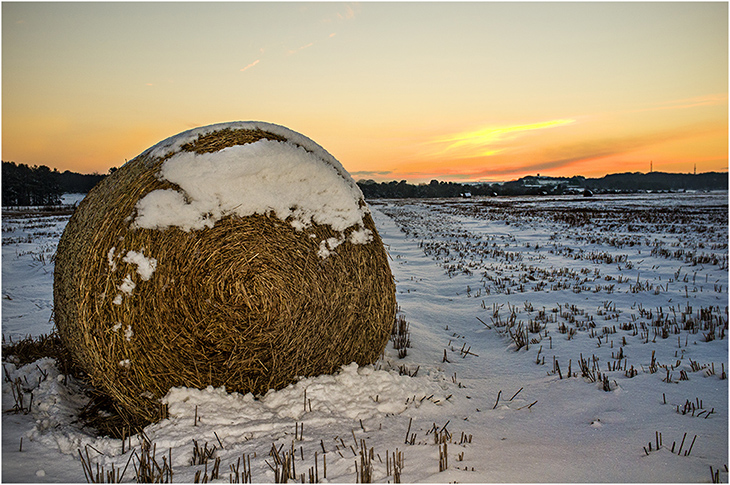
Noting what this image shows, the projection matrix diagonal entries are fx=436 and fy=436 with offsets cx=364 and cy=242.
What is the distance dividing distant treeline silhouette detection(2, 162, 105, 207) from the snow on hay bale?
52.2m

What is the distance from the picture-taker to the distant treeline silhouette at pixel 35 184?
165ft

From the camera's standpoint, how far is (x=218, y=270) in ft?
12.0

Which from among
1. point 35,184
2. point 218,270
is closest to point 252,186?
point 218,270

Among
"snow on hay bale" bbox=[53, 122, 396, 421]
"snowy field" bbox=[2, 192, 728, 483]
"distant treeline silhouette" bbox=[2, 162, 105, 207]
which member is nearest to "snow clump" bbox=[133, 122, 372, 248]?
"snow on hay bale" bbox=[53, 122, 396, 421]

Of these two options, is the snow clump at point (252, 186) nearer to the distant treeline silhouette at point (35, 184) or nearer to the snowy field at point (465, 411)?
the snowy field at point (465, 411)

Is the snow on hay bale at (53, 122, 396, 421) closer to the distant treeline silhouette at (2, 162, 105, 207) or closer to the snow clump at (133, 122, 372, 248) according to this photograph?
the snow clump at (133, 122, 372, 248)

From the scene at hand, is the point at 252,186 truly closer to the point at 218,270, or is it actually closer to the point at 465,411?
the point at 218,270

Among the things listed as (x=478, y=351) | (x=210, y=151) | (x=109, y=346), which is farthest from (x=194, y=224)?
(x=478, y=351)

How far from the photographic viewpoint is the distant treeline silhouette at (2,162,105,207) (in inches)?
1976

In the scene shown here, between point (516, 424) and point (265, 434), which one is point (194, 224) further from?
point (516, 424)

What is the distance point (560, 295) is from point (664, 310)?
145 cm

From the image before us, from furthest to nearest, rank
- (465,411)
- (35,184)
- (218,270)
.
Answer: (35,184) → (218,270) → (465,411)

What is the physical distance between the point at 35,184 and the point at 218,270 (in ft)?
211

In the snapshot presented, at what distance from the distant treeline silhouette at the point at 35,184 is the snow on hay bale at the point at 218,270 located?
171ft
